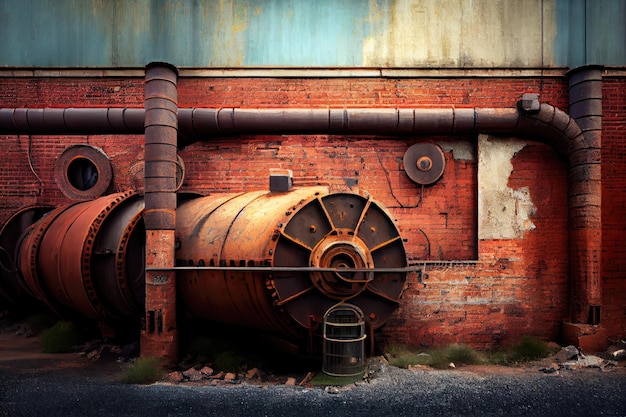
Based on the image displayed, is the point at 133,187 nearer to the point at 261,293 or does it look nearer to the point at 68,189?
the point at 68,189

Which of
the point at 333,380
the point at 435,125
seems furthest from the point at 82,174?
the point at 435,125

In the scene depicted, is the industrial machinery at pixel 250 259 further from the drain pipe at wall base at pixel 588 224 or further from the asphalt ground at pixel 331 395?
the drain pipe at wall base at pixel 588 224

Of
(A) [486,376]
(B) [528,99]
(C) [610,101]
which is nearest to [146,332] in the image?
(A) [486,376]

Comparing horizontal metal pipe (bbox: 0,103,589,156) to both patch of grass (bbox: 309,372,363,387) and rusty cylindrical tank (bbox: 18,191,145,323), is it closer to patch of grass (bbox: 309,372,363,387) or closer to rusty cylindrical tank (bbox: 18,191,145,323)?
rusty cylindrical tank (bbox: 18,191,145,323)

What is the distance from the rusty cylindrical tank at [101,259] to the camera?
25.3ft

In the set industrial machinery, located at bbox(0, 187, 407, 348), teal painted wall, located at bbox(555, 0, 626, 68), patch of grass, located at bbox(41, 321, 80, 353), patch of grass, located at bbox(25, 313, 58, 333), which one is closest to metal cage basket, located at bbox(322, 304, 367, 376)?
industrial machinery, located at bbox(0, 187, 407, 348)

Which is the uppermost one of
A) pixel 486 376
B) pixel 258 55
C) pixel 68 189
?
pixel 258 55

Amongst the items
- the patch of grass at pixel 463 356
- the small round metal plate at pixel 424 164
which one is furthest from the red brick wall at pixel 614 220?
the small round metal plate at pixel 424 164

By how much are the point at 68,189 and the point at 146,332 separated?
14.4 ft

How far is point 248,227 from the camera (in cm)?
671

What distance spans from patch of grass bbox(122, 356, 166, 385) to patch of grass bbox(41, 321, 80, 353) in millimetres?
2264

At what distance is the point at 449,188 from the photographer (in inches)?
358

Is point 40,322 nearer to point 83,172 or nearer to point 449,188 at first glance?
point 83,172

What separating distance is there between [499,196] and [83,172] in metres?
8.47
